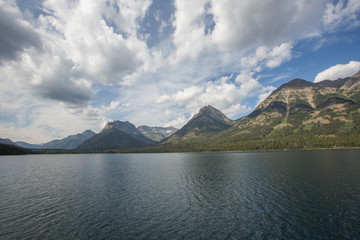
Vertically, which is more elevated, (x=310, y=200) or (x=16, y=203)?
(x=16, y=203)

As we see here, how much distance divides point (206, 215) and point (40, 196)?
47676 mm

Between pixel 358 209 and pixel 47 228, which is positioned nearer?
pixel 47 228

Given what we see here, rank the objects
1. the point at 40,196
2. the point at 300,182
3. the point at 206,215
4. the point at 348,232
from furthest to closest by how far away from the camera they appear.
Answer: the point at 300,182, the point at 40,196, the point at 206,215, the point at 348,232

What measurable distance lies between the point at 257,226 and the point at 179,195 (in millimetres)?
24180

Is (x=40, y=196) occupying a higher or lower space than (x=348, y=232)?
higher

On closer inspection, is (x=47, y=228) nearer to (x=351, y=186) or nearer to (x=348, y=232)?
(x=348, y=232)

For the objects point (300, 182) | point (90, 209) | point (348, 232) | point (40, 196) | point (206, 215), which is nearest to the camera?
point (348, 232)

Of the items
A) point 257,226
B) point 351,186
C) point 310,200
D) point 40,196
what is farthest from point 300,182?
point 40,196

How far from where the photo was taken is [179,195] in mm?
48750

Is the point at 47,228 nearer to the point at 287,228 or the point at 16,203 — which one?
the point at 16,203

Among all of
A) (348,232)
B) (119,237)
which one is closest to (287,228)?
(348,232)

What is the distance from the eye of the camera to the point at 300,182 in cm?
5869

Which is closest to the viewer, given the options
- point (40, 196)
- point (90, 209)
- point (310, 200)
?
point (90, 209)

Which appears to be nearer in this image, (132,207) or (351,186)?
(132,207)
